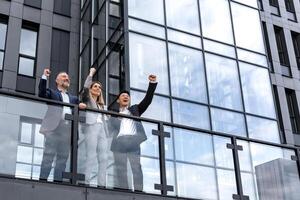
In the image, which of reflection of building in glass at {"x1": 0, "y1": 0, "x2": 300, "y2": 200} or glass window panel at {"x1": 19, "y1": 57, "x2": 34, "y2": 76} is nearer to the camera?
reflection of building in glass at {"x1": 0, "y1": 0, "x2": 300, "y2": 200}

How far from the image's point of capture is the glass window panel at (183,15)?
1693 cm

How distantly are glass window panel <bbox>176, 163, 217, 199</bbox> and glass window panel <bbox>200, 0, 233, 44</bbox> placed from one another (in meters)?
10.5

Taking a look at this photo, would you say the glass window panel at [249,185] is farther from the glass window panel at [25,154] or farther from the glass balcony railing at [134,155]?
the glass window panel at [25,154]

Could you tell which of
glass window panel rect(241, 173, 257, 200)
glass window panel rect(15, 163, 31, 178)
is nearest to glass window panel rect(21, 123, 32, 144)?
glass window panel rect(15, 163, 31, 178)

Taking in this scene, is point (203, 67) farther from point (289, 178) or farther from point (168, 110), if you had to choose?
point (289, 178)

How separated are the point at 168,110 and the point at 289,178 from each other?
7090mm

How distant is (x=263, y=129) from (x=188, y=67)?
11.3 feet

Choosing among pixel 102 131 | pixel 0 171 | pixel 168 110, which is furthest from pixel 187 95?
pixel 0 171

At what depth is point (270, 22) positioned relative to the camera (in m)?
24.4

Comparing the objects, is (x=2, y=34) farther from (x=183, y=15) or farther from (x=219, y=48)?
(x=219, y=48)

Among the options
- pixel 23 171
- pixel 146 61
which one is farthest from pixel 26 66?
pixel 23 171

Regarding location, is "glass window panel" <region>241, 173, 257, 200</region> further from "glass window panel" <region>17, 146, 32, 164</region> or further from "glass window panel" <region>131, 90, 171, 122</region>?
"glass window panel" <region>131, 90, 171, 122</region>

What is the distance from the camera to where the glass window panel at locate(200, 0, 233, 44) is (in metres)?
17.7

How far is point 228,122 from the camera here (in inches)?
639
